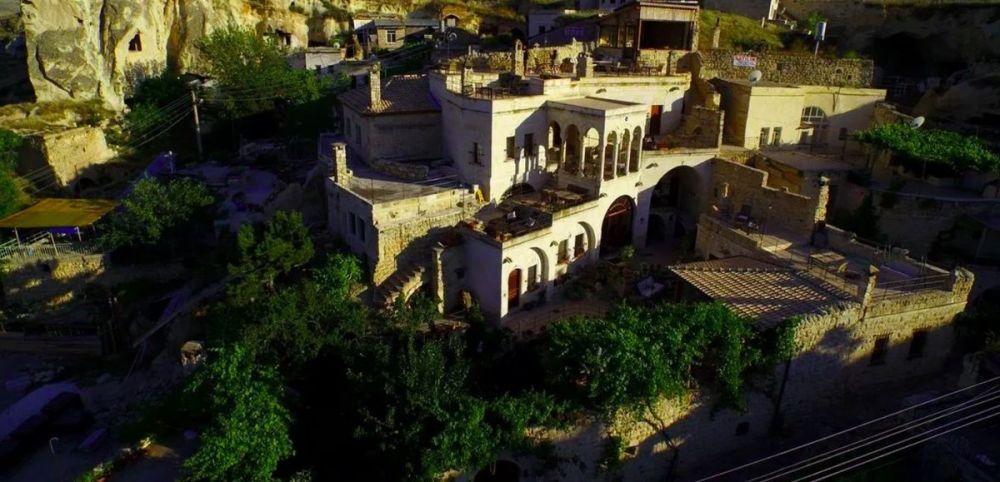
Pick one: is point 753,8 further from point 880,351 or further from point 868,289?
point 868,289

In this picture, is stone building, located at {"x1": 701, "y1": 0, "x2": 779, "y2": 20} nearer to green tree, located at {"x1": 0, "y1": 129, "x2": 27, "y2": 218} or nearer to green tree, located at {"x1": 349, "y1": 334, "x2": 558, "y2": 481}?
green tree, located at {"x1": 349, "y1": 334, "x2": 558, "y2": 481}

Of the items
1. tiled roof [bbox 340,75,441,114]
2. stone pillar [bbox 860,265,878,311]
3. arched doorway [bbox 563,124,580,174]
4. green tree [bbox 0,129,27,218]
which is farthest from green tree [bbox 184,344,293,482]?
green tree [bbox 0,129,27,218]

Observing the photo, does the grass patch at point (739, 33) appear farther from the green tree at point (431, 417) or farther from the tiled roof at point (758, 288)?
the green tree at point (431, 417)

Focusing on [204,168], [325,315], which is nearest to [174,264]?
[204,168]

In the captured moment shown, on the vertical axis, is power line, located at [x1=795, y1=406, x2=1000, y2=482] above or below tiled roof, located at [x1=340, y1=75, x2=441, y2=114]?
below

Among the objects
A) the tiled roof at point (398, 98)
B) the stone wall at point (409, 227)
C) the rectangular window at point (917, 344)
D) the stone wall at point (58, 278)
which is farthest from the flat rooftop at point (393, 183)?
the rectangular window at point (917, 344)

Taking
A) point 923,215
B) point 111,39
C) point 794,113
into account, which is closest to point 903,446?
point 923,215

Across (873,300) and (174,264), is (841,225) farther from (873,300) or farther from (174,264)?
(174,264)
